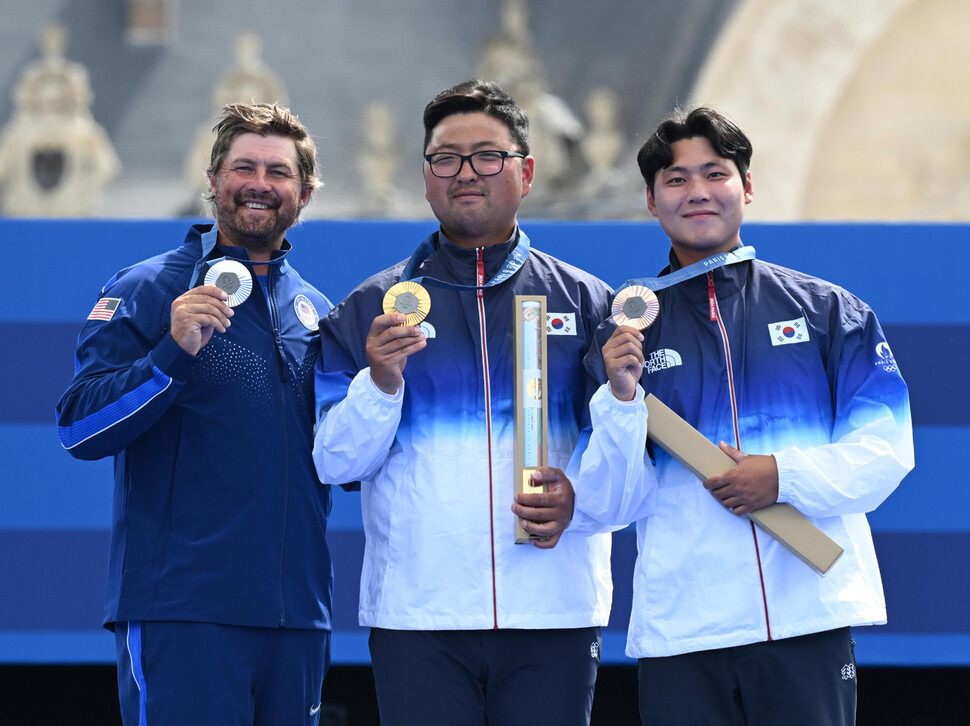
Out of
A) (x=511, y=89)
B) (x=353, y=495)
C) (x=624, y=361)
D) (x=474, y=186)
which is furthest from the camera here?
(x=511, y=89)

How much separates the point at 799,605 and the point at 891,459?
40cm

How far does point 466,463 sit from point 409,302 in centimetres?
41

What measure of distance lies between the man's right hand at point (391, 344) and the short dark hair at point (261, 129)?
727 mm

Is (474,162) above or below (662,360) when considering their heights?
above

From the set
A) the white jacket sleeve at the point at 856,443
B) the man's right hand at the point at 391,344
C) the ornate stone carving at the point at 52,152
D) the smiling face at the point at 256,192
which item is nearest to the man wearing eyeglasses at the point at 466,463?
the man's right hand at the point at 391,344

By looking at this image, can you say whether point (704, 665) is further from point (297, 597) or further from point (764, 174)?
point (764, 174)

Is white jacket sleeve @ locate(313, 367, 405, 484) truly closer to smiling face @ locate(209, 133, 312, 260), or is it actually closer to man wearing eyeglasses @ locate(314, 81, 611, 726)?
man wearing eyeglasses @ locate(314, 81, 611, 726)

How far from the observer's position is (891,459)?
2.71 meters

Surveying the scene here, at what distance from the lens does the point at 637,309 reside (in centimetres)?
282

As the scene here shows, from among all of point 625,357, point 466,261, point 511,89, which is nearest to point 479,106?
point 466,261

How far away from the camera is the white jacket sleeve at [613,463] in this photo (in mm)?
2695

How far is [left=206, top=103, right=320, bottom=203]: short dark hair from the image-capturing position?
3217mm

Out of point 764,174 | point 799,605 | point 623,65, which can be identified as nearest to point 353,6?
point 623,65

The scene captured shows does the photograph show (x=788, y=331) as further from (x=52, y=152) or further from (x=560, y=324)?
(x=52, y=152)
